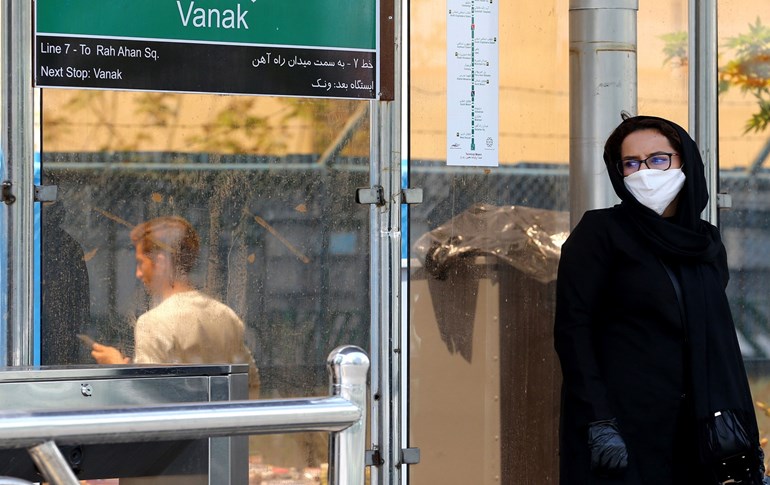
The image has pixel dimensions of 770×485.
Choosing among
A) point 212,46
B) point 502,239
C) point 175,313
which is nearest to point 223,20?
point 212,46

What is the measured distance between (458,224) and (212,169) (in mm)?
916

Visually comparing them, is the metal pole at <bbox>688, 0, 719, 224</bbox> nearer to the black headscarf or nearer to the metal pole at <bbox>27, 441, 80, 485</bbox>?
the black headscarf

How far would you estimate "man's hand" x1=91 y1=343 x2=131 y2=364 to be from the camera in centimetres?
417

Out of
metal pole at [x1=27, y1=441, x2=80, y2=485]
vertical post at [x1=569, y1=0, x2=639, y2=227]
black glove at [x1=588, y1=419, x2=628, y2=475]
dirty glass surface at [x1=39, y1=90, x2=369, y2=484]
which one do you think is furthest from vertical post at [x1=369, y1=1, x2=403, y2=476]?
metal pole at [x1=27, y1=441, x2=80, y2=485]

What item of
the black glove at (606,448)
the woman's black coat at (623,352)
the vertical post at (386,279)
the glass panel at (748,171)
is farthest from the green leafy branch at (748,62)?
the black glove at (606,448)

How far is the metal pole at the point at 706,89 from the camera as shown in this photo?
4.79 metres

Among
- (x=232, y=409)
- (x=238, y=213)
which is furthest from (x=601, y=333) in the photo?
(x=232, y=409)

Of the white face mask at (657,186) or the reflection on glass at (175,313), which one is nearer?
the white face mask at (657,186)

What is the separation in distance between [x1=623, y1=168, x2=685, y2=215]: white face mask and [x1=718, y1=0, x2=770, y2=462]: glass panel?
1283mm

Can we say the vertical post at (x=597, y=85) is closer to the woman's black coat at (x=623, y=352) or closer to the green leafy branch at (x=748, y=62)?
the green leafy branch at (x=748, y=62)

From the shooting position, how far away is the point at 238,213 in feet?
14.2

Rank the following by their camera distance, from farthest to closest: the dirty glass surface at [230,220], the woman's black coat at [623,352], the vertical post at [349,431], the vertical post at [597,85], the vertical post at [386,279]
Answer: the vertical post at [597,85]
the vertical post at [386,279]
the dirty glass surface at [230,220]
the woman's black coat at [623,352]
the vertical post at [349,431]

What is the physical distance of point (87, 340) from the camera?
416cm

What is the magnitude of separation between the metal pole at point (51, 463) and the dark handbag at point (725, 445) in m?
2.10
